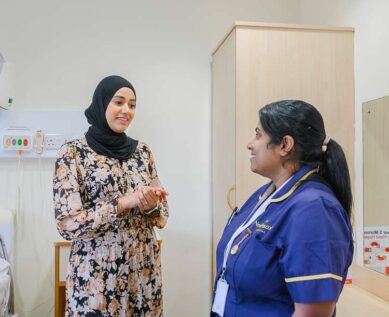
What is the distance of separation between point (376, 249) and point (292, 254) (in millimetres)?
1061

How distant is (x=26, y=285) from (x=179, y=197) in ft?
3.65

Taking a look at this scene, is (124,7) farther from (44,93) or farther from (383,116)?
(383,116)

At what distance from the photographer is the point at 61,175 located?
148 cm

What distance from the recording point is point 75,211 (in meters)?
1.45

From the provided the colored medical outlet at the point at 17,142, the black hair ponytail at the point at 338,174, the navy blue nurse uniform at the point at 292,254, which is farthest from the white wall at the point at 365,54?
the colored medical outlet at the point at 17,142

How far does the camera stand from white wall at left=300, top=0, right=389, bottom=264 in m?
1.80

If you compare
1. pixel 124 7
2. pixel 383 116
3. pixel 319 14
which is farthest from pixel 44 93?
pixel 383 116

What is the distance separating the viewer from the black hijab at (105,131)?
5.25ft

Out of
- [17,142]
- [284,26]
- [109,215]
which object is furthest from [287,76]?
[17,142]

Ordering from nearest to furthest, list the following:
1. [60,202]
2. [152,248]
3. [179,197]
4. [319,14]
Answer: [60,202], [152,248], [319,14], [179,197]

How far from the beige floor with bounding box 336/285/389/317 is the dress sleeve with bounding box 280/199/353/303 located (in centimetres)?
76

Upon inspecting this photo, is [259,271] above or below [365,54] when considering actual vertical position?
below

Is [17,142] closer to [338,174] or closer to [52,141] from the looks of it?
[52,141]

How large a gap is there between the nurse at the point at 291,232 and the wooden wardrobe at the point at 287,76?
784mm
